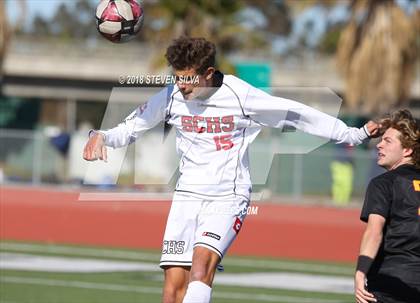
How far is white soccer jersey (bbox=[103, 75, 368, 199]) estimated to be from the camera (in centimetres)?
781

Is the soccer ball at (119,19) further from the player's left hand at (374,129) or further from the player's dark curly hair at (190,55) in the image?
the player's left hand at (374,129)

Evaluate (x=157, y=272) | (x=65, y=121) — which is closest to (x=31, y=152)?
(x=157, y=272)

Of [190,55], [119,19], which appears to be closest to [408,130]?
[190,55]

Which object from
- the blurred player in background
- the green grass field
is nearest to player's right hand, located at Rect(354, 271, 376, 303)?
the blurred player in background

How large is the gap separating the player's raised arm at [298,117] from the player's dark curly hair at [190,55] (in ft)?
1.27

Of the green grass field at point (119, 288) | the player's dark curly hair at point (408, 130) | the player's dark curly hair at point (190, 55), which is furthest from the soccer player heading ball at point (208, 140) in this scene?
the green grass field at point (119, 288)

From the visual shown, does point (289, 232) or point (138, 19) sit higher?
point (138, 19)

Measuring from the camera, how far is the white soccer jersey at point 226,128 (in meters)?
7.81

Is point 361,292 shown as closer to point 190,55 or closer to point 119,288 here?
point 190,55

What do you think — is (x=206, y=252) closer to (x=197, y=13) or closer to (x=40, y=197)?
(x=40, y=197)

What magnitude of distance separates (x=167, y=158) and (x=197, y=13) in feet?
45.4

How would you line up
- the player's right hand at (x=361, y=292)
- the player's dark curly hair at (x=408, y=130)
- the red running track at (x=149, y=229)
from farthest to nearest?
the red running track at (x=149, y=229)
the player's dark curly hair at (x=408, y=130)
the player's right hand at (x=361, y=292)

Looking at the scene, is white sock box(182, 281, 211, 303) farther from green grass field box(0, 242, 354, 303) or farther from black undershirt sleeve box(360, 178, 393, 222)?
green grass field box(0, 242, 354, 303)

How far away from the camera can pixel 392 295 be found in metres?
7.18
